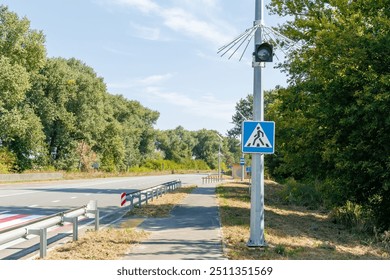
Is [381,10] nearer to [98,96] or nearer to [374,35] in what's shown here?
[374,35]

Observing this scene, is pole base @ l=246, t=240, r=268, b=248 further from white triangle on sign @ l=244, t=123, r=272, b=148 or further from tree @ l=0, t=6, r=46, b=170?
tree @ l=0, t=6, r=46, b=170

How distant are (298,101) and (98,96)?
55434 millimetres

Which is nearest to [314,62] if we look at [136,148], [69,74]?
[69,74]

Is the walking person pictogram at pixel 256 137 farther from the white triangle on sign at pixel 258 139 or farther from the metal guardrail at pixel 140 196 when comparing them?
the metal guardrail at pixel 140 196

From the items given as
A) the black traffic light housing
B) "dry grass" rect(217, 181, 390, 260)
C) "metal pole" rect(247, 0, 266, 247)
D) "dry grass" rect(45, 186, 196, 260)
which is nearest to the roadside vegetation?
the black traffic light housing

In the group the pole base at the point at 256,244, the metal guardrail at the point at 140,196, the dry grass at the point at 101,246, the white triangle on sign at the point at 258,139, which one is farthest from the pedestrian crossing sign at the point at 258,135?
the metal guardrail at the point at 140,196

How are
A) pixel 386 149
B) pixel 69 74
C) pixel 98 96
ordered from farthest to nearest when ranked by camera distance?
pixel 98 96, pixel 69 74, pixel 386 149

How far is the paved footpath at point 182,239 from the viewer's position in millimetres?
8828

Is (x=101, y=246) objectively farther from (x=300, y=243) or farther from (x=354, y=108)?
(x=354, y=108)

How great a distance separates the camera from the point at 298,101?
1997 centimetres

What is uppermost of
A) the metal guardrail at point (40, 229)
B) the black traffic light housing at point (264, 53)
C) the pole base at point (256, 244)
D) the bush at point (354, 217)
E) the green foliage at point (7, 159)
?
the black traffic light housing at point (264, 53)

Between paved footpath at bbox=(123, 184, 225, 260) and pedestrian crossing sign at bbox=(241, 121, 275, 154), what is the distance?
2.21 metres

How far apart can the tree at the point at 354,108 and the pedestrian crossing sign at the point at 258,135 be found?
14.1ft

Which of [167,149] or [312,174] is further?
[167,149]
